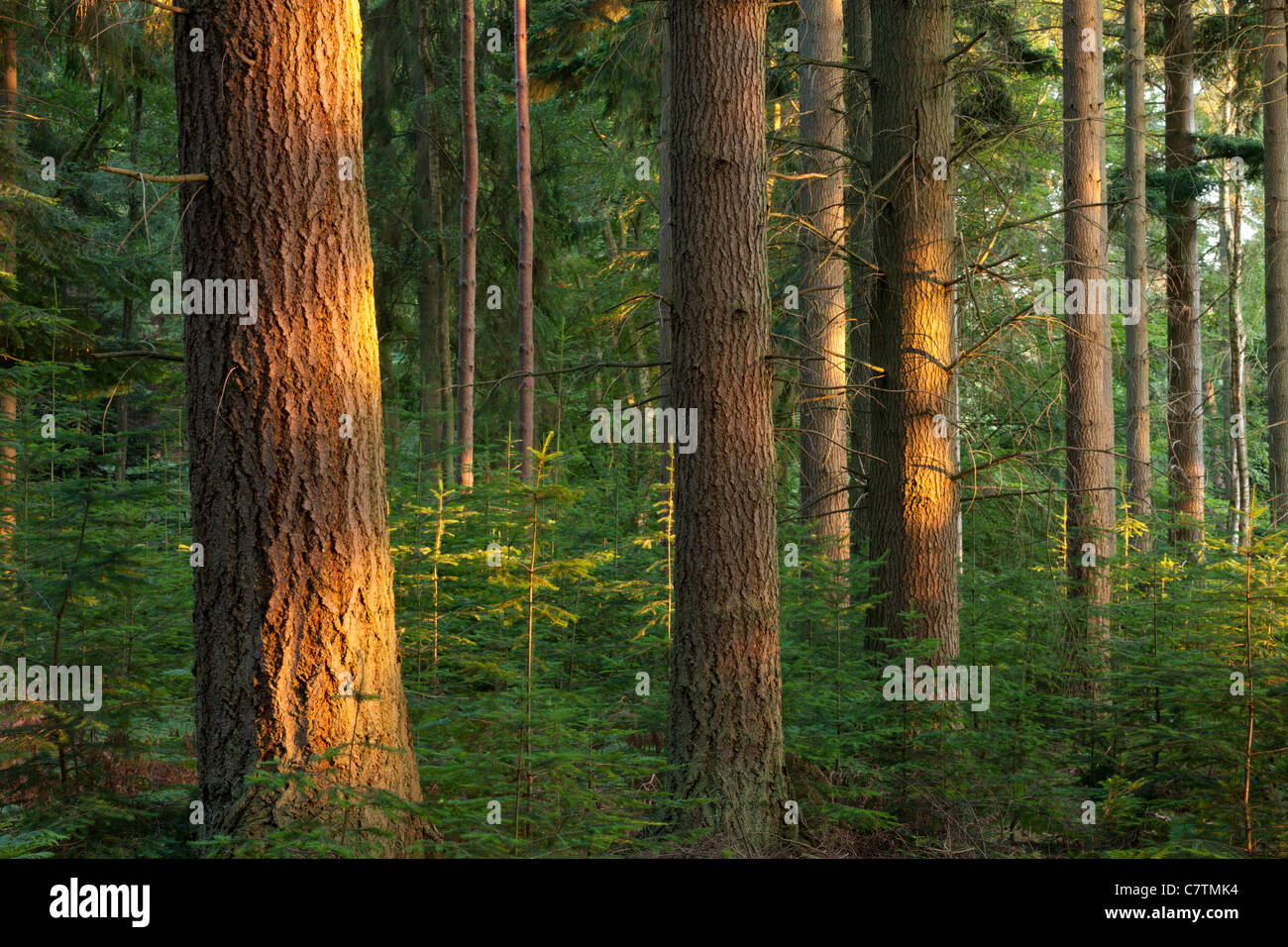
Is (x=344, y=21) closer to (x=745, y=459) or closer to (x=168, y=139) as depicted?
(x=745, y=459)

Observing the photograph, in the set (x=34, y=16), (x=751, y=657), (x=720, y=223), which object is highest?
(x=34, y=16)

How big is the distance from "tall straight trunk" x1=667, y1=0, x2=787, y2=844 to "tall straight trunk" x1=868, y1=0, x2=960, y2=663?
65.0 inches

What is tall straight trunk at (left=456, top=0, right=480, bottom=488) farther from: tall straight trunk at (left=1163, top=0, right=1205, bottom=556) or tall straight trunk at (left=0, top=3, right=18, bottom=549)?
tall straight trunk at (left=1163, top=0, right=1205, bottom=556)

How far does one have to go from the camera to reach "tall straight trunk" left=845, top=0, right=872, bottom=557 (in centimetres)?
741

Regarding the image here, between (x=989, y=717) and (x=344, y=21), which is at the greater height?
(x=344, y=21)

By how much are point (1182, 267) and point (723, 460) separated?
11.4 meters

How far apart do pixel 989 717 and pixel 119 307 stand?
25.5 m

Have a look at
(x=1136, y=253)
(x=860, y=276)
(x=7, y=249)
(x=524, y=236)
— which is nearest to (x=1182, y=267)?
(x=1136, y=253)

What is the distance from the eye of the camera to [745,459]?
18.7 ft

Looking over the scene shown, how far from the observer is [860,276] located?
7523mm

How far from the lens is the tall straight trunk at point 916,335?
276 inches

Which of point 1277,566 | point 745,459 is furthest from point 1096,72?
point 745,459

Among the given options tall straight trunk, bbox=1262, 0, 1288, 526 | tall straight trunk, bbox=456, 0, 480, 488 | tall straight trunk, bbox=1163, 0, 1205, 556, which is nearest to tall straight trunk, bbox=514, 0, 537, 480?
tall straight trunk, bbox=456, 0, 480, 488

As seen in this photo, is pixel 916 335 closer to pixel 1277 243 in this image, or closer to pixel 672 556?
pixel 672 556
